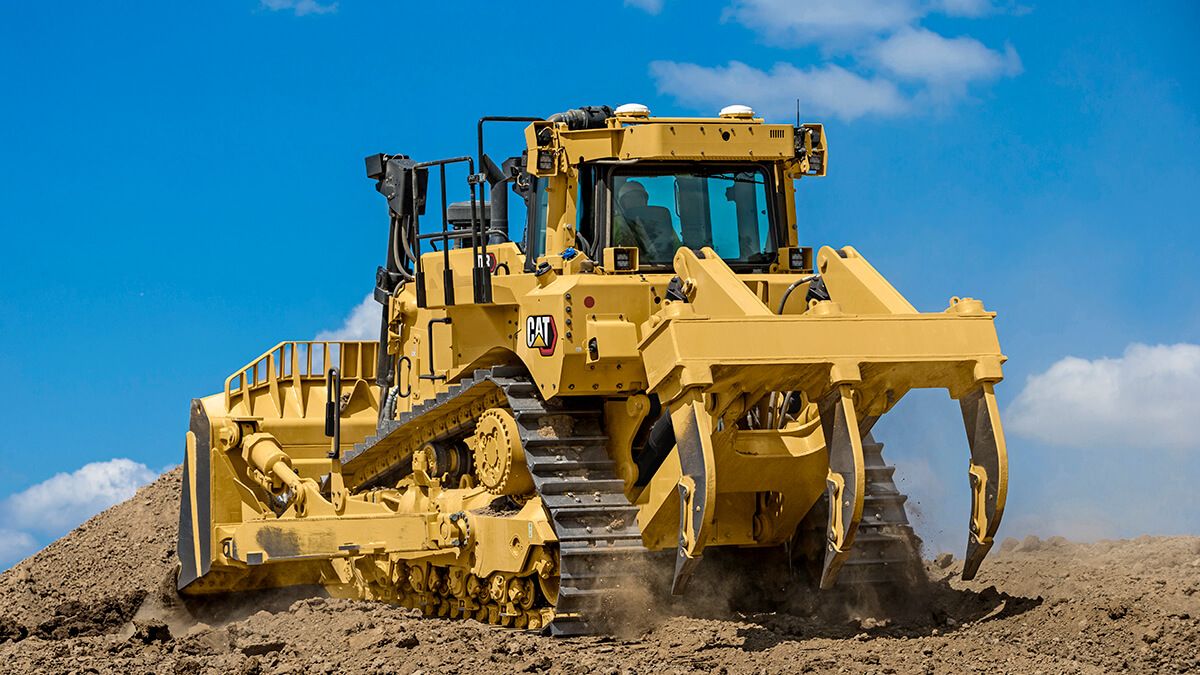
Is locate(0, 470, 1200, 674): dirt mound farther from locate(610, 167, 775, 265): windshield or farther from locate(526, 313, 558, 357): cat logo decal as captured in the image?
locate(610, 167, 775, 265): windshield

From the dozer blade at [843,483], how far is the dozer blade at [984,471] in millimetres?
879

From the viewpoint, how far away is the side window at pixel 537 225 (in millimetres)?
12688

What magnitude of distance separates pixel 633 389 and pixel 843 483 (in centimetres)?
204

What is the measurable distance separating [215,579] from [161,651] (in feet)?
8.68

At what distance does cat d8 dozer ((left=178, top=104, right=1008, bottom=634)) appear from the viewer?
10.4 m

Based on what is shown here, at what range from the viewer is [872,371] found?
10.5m

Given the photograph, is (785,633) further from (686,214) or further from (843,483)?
(686,214)

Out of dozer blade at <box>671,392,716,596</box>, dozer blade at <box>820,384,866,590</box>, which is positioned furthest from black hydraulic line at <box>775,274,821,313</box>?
dozer blade at <box>671,392,716,596</box>

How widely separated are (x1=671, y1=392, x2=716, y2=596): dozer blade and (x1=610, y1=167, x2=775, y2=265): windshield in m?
2.12

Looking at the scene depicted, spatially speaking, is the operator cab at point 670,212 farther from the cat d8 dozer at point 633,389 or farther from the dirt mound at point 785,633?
the dirt mound at point 785,633

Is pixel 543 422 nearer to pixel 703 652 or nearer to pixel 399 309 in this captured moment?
pixel 703 652

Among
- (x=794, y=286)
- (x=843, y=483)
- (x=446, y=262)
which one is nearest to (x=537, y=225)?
(x=446, y=262)

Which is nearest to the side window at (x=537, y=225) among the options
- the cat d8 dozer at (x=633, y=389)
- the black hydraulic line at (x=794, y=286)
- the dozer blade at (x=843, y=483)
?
the cat d8 dozer at (x=633, y=389)

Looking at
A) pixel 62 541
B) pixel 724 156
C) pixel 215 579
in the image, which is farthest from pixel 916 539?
pixel 62 541
